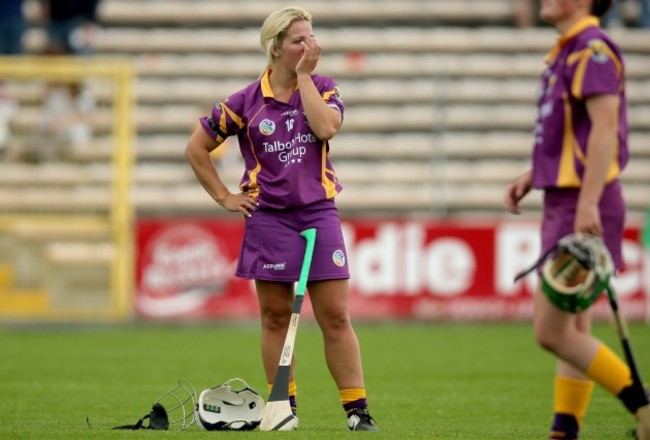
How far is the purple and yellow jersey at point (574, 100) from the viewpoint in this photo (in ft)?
18.1

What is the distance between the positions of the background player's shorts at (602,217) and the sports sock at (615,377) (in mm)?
394

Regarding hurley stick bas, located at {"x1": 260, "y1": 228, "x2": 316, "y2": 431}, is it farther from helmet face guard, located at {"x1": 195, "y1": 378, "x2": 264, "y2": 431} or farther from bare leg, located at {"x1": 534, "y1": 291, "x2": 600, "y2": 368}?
bare leg, located at {"x1": 534, "y1": 291, "x2": 600, "y2": 368}

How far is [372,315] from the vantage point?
54.9 ft

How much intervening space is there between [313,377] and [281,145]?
4.08 m

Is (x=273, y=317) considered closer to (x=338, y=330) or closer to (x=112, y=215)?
(x=338, y=330)

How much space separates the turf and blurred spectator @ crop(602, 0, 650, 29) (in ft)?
22.9

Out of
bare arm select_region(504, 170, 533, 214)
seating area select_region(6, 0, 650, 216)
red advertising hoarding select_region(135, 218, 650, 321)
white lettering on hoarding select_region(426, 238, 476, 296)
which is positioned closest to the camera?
bare arm select_region(504, 170, 533, 214)

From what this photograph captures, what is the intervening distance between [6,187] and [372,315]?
15.5 feet

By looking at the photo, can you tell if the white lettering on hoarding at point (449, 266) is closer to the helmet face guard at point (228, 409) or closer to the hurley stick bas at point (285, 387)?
the helmet face guard at point (228, 409)

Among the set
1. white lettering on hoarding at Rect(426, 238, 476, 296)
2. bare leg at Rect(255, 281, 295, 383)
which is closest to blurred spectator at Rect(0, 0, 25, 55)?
white lettering on hoarding at Rect(426, 238, 476, 296)

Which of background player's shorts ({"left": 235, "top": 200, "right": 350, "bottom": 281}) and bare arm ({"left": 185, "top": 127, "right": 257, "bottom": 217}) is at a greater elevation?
bare arm ({"left": 185, "top": 127, "right": 257, "bottom": 217})

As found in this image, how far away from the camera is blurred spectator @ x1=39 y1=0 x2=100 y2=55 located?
2203 centimetres

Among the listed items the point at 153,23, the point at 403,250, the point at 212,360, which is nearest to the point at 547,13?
the point at 212,360

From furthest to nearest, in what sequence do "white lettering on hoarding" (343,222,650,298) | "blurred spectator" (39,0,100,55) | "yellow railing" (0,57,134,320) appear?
1. "blurred spectator" (39,0,100,55)
2. "white lettering on hoarding" (343,222,650,298)
3. "yellow railing" (0,57,134,320)
